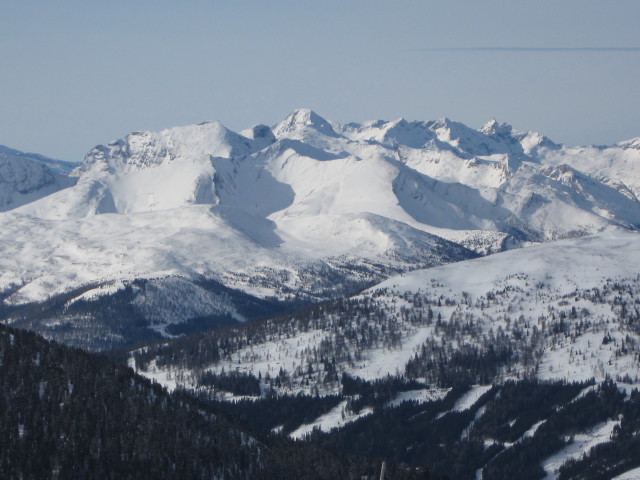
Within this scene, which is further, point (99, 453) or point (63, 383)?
point (63, 383)

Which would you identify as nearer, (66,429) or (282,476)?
(66,429)

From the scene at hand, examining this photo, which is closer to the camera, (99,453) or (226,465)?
(99,453)

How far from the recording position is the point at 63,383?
7825 inches

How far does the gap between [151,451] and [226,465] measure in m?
11.6

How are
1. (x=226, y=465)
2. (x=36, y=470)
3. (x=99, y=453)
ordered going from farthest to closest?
(x=226, y=465) → (x=99, y=453) → (x=36, y=470)

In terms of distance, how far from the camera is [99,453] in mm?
182125

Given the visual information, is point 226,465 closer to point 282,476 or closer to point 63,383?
point 282,476

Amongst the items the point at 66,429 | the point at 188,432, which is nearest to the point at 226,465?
the point at 188,432

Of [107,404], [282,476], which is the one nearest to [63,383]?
[107,404]

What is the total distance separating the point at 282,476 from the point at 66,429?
32.6m

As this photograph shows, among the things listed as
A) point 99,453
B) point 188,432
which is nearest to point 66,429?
point 99,453

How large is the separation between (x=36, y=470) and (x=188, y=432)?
3297 cm

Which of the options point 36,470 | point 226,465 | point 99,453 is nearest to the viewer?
point 36,470

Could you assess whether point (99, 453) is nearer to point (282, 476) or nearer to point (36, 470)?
point (36, 470)
